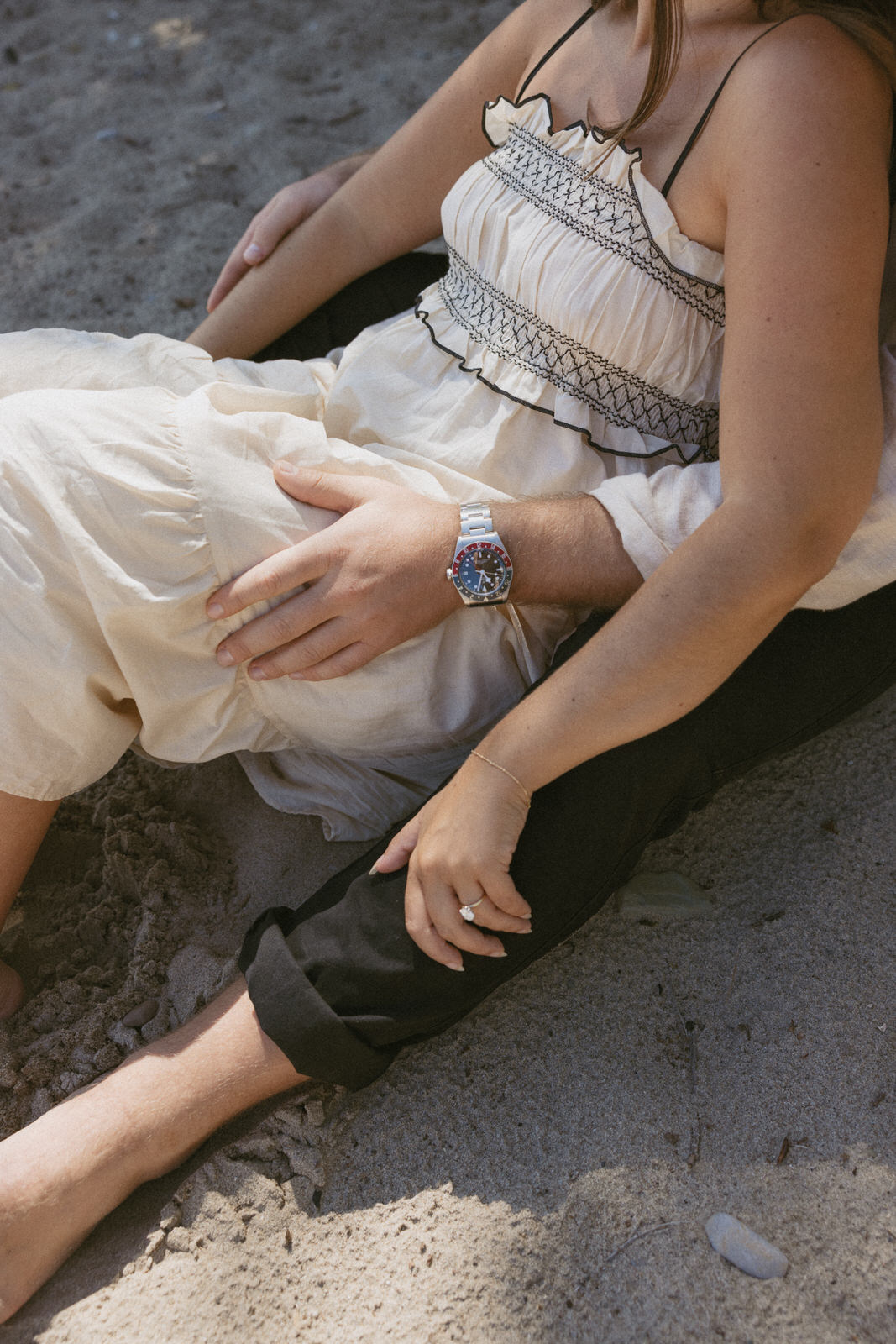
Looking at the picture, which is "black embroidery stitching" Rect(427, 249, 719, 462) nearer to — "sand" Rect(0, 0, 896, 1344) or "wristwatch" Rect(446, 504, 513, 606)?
"wristwatch" Rect(446, 504, 513, 606)

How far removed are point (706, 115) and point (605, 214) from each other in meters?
0.16

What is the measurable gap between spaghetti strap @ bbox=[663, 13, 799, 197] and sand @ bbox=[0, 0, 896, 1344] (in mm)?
885

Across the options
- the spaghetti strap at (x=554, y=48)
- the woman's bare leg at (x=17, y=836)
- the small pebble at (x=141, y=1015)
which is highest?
the spaghetti strap at (x=554, y=48)

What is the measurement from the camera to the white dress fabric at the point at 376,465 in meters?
1.20

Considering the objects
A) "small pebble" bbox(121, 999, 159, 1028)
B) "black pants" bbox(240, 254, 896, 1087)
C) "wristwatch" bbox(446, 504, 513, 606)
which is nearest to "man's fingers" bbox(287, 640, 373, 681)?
"wristwatch" bbox(446, 504, 513, 606)

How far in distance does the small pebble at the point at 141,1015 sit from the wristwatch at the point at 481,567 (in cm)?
74

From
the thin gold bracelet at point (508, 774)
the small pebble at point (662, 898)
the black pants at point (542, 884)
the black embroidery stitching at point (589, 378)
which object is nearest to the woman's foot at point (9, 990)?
the black pants at point (542, 884)

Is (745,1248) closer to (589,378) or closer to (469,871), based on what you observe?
(469,871)

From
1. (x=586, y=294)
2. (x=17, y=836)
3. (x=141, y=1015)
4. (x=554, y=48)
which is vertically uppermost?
(x=554, y=48)

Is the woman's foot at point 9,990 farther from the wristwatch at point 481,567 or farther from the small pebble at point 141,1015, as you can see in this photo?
the wristwatch at point 481,567

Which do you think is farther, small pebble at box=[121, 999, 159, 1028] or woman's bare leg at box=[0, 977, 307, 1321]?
small pebble at box=[121, 999, 159, 1028]

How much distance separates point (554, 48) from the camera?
1.51 m

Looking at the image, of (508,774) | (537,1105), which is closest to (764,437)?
(508,774)

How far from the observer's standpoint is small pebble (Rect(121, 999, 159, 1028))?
56.3 inches
